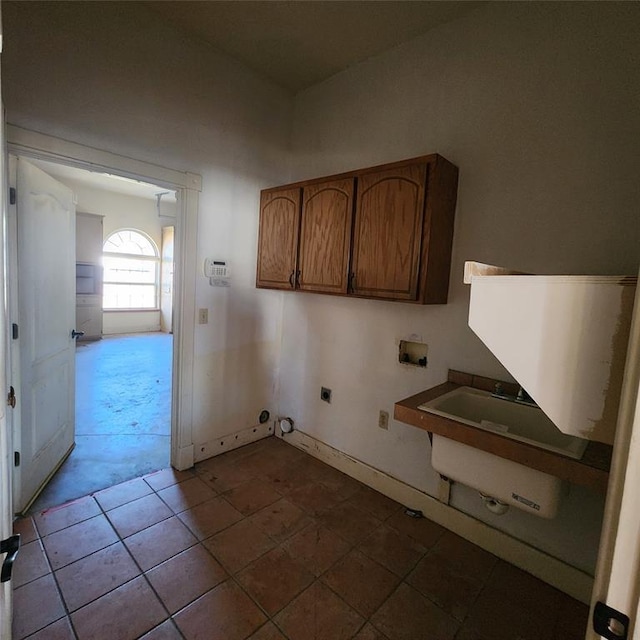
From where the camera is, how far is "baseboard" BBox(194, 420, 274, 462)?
105 inches

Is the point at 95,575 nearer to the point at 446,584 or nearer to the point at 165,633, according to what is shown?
the point at 165,633

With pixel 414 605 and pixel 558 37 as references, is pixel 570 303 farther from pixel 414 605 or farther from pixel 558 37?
pixel 558 37

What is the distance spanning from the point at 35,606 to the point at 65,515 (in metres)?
0.61

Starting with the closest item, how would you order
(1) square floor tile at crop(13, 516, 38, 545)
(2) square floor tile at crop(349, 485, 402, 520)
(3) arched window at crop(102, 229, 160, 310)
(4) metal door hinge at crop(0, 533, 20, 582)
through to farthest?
1. (4) metal door hinge at crop(0, 533, 20, 582)
2. (1) square floor tile at crop(13, 516, 38, 545)
3. (2) square floor tile at crop(349, 485, 402, 520)
4. (3) arched window at crop(102, 229, 160, 310)

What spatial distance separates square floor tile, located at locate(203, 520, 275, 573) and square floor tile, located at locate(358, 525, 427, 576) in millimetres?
547

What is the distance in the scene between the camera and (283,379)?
309cm

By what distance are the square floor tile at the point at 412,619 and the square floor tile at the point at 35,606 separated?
1.36 meters

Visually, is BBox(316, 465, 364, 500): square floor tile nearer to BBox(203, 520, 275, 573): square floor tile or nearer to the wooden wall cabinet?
BBox(203, 520, 275, 573): square floor tile

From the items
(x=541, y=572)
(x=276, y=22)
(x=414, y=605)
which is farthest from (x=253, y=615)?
(x=276, y=22)

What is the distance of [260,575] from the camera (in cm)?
169

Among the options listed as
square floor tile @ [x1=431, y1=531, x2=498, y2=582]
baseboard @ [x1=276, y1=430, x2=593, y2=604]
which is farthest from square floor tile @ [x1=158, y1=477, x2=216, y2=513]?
square floor tile @ [x1=431, y1=531, x2=498, y2=582]

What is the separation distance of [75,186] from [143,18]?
583 centimetres

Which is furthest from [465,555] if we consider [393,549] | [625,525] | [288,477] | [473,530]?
[625,525]

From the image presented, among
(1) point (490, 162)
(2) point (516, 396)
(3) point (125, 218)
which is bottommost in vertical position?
(2) point (516, 396)
